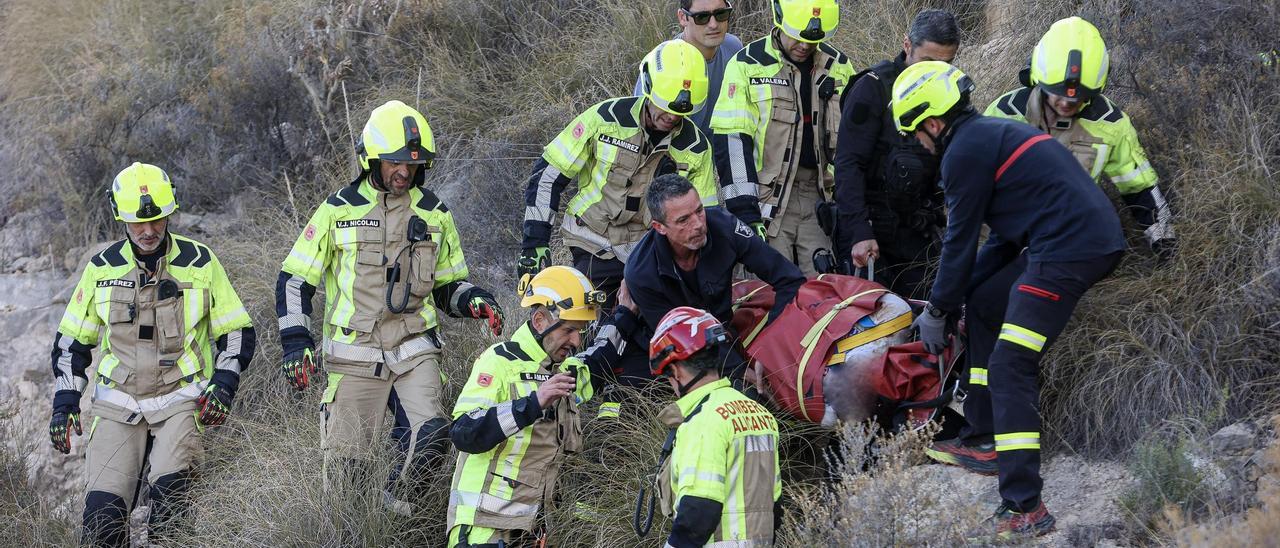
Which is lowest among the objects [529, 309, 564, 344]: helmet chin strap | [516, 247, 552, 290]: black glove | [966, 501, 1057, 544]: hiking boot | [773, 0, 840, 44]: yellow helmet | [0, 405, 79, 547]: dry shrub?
[0, 405, 79, 547]: dry shrub

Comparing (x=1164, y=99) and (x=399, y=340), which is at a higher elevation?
(x=1164, y=99)

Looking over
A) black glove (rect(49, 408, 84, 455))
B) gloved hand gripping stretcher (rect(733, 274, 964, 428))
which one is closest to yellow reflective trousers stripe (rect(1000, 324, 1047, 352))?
gloved hand gripping stretcher (rect(733, 274, 964, 428))

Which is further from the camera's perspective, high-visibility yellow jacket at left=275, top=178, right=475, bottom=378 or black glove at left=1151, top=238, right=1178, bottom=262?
high-visibility yellow jacket at left=275, top=178, right=475, bottom=378

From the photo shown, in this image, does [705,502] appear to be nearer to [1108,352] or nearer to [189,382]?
[1108,352]

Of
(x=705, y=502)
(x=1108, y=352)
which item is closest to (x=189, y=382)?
(x=705, y=502)

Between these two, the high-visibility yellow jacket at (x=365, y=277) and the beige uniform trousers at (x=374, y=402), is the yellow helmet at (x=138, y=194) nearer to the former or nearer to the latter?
the high-visibility yellow jacket at (x=365, y=277)

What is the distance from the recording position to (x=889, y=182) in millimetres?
5879

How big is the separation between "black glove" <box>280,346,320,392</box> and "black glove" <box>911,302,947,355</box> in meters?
2.92

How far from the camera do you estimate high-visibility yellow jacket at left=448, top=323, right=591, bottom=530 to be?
16.5 ft

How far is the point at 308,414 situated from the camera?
6.59 metres

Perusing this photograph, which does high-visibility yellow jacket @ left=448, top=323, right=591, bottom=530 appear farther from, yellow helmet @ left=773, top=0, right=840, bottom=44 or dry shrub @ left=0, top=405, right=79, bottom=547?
dry shrub @ left=0, top=405, right=79, bottom=547

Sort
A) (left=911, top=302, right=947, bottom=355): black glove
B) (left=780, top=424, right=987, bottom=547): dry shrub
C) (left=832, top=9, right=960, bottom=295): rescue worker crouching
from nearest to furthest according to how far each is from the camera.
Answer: (left=780, top=424, right=987, bottom=547): dry shrub → (left=911, top=302, right=947, bottom=355): black glove → (left=832, top=9, right=960, bottom=295): rescue worker crouching

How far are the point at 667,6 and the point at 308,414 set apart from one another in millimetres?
4286

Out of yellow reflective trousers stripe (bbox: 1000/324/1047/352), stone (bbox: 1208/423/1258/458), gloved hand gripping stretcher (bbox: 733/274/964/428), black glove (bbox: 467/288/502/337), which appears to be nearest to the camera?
yellow reflective trousers stripe (bbox: 1000/324/1047/352)
